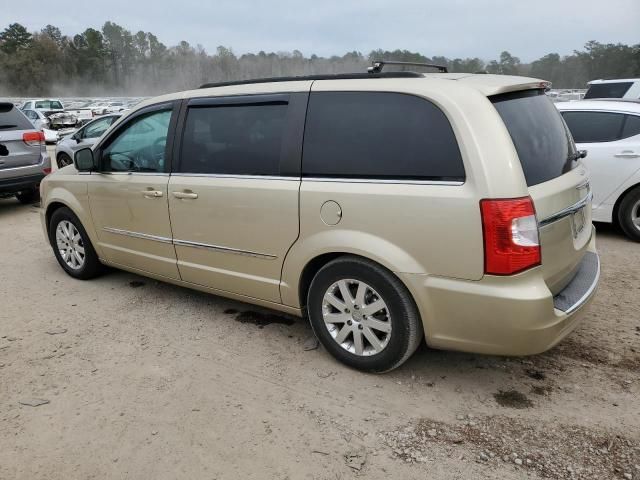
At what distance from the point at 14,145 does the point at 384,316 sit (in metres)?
7.36

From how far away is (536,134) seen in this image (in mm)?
2887

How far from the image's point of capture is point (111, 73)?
4215 inches

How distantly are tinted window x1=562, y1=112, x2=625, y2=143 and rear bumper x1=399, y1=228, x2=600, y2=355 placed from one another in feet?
12.6

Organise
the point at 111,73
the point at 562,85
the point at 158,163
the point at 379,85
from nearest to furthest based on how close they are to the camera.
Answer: the point at 379,85, the point at 158,163, the point at 562,85, the point at 111,73

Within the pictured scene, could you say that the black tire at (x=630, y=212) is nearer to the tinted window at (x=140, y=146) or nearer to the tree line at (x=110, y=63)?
the tinted window at (x=140, y=146)

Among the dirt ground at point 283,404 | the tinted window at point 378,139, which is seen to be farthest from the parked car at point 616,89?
the tinted window at point 378,139

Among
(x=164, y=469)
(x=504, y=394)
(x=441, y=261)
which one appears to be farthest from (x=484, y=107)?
(x=164, y=469)

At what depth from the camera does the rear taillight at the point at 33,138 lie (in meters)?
8.12

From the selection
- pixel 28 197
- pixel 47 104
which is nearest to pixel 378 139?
pixel 28 197

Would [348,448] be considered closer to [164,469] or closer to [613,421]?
[164,469]

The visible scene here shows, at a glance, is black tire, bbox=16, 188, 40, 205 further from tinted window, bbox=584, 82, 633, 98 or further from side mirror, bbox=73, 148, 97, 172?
tinted window, bbox=584, 82, 633, 98

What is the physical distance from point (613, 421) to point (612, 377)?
467 millimetres

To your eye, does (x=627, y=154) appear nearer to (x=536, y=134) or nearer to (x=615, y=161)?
(x=615, y=161)

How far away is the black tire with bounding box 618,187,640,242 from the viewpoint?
5.70 meters
